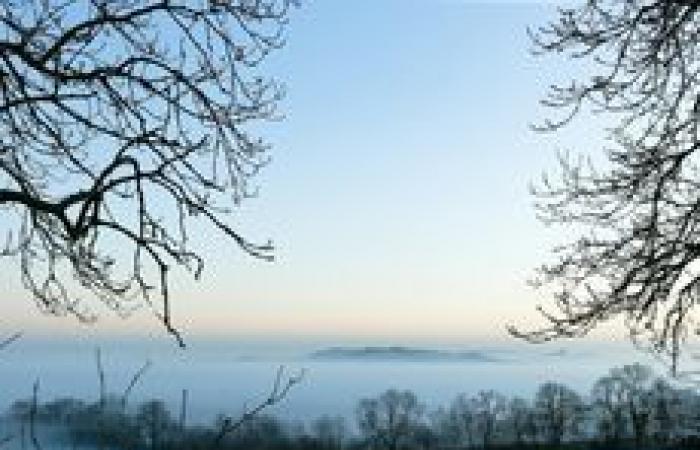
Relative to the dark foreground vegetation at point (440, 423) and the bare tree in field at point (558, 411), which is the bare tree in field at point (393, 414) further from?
the bare tree in field at point (558, 411)

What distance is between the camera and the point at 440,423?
102 meters

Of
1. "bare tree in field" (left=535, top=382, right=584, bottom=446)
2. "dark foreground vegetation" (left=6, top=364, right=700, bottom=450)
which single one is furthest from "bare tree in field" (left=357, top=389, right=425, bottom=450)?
"bare tree in field" (left=535, top=382, right=584, bottom=446)

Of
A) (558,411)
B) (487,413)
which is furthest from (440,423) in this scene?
(558,411)

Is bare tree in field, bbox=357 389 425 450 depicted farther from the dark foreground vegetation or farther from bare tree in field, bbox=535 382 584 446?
bare tree in field, bbox=535 382 584 446

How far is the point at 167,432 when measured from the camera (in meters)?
2.62

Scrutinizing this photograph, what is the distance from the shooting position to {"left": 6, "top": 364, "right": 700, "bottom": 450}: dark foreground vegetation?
2568 millimetres

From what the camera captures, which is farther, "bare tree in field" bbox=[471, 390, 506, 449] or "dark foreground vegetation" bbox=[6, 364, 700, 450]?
"bare tree in field" bbox=[471, 390, 506, 449]

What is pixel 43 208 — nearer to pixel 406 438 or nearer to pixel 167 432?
pixel 167 432

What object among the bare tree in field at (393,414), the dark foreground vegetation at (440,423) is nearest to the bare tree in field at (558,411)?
the dark foreground vegetation at (440,423)

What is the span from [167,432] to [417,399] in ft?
354

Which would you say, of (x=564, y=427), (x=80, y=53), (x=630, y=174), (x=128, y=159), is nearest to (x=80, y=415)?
(x=128, y=159)

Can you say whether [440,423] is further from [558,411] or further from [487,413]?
[558,411]

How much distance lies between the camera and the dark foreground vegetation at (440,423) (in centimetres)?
257

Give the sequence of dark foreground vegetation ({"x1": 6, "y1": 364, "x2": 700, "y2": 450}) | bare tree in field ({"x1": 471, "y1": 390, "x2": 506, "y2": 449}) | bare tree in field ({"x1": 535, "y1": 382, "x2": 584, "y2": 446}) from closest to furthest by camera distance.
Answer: dark foreground vegetation ({"x1": 6, "y1": 364, "x2": 700, "y2": 450}) → bare tree in field ({"x1": 535, "y1": 382, "x2": 584, "y2": 446}) → bare tree in field ({"x1": 471, "y1": 390, "x2": 506, "y2": 449})
